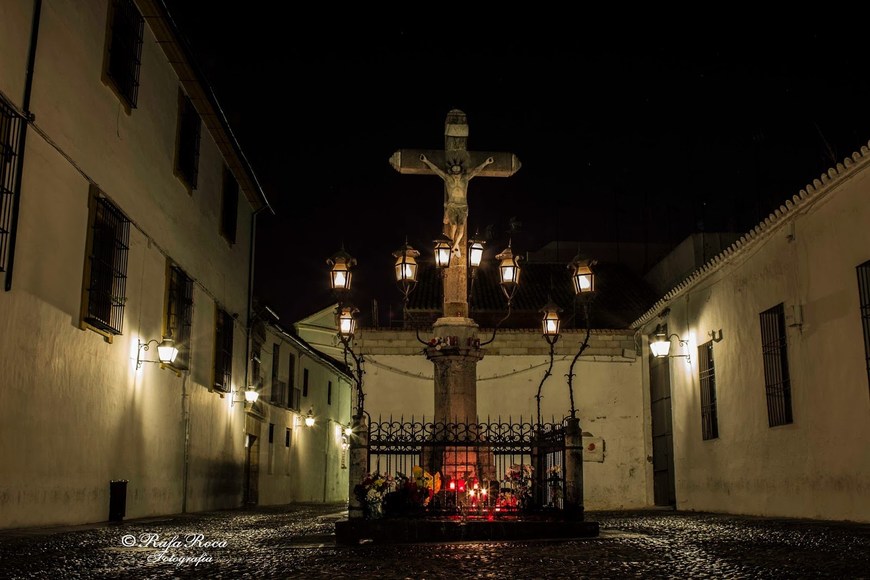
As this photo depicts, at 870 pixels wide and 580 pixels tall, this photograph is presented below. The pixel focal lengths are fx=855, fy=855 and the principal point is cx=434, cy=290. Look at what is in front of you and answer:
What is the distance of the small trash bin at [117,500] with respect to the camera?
36.8 feet

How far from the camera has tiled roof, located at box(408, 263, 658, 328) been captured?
76.0 feet

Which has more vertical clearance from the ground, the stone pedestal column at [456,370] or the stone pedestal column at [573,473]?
the stone pedestal column at [456,370]

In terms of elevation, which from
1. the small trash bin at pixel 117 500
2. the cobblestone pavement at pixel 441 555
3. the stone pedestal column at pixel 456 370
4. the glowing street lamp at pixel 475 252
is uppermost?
the glowing street lamp at pixel 475 252

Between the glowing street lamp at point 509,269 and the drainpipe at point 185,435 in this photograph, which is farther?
the drainpipe at point 185,435

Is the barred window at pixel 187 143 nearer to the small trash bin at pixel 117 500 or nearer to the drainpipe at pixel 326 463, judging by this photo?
the small trash bin at pixel 117 500

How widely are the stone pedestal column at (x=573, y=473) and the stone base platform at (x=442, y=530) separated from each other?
0.43 m

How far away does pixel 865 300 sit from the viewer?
10.2 m

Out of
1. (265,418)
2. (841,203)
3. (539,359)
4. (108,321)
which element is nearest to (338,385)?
(265,418)

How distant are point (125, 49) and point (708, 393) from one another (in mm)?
11441

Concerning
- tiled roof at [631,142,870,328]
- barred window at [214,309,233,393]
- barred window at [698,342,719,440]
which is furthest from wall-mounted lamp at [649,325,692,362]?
barred window at [214,309,233,393]

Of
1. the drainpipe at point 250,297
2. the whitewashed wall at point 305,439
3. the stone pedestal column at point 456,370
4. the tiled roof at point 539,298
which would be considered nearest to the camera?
the stone pedestal column at point 456,370

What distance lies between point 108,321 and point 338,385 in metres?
24.5

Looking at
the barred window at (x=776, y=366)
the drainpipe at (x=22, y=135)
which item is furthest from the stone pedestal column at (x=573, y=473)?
the drainpipe at (x=22, y=135)

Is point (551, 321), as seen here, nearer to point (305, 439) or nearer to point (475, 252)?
point (475, 252)
